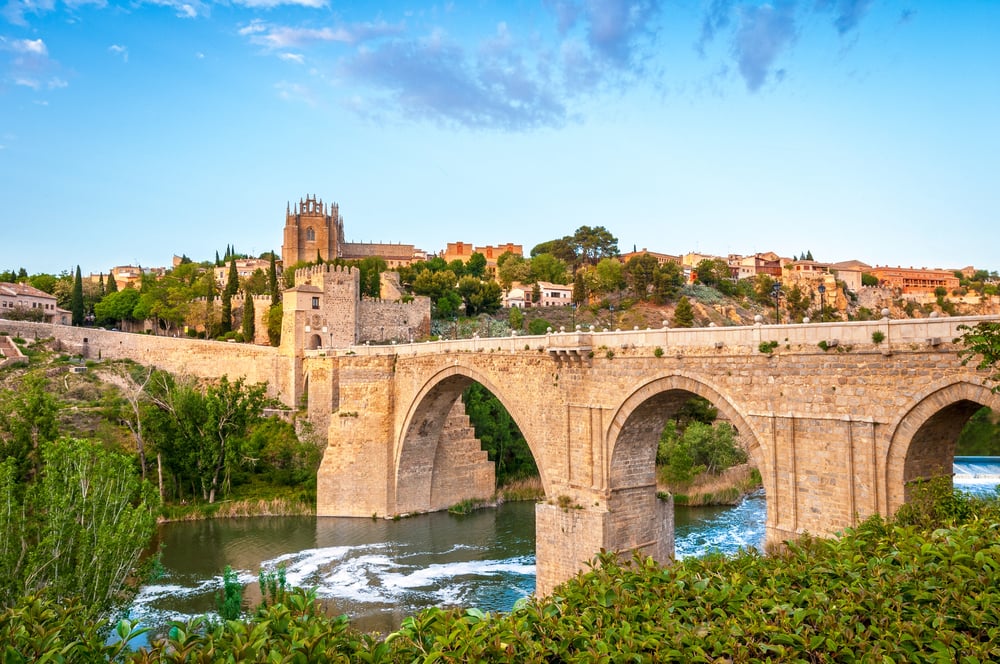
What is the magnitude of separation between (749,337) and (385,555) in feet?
41.9

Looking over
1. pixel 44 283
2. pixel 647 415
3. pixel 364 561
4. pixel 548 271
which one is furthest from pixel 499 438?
pixel 44 283

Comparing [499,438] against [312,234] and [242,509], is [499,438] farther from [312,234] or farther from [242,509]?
[312,234]

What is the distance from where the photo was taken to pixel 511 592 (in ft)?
57.3

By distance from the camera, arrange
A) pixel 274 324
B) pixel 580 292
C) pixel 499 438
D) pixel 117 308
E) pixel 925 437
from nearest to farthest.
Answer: pixel 925 437 → pixel 499 438 → pixel 274 324 → pixel 117 308 → pixel 580 292

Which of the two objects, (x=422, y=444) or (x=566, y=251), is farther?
(x=566, y=251)

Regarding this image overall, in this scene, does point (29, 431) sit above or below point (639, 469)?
above

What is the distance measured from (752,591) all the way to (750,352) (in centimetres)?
713

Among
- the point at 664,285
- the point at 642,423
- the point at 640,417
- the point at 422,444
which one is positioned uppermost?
the point at 664,285

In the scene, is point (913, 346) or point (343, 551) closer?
point (913, 346)

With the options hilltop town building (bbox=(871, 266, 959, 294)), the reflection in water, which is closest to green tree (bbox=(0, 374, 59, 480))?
the reflection in water

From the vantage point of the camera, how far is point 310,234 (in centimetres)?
6241

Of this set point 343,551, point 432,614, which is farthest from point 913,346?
point 343,551

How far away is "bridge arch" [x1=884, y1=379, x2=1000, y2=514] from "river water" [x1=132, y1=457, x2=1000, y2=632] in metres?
5.51

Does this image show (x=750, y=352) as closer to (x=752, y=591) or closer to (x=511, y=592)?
(x=752, y=591)
